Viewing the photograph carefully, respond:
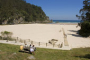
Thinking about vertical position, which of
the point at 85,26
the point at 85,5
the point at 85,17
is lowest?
the point at 85,26

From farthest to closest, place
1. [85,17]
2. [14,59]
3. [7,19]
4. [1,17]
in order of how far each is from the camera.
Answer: [7,19] < [1,17] < [85,17] < [14,59]

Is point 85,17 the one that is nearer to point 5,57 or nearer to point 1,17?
point 5,57

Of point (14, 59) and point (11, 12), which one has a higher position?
point (11, 12)

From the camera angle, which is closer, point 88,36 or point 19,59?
point 19,59

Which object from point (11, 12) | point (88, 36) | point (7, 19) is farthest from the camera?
point (11, 12)

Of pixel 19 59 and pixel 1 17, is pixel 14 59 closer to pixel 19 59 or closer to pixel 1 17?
pixel 19 59

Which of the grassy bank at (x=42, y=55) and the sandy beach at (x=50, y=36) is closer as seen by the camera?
the grassy bank at (x=42, y=55)

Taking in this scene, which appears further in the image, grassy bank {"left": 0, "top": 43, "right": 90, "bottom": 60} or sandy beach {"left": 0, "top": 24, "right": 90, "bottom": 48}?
sandy beach {"left": 0, "top": 24, "right": 90, "bottom": 48}

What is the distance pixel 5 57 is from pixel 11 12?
7376 centimetres

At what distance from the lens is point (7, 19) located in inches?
2753

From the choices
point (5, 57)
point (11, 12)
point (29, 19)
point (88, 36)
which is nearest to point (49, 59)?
point (5, 57)

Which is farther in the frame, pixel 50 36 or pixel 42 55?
pixel 50 36

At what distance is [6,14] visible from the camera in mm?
68500

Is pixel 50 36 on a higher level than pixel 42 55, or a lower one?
lower
